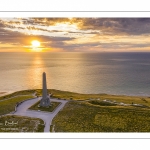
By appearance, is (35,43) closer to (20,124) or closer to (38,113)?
(38,113)

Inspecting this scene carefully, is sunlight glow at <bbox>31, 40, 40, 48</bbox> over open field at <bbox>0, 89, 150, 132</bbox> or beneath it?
over

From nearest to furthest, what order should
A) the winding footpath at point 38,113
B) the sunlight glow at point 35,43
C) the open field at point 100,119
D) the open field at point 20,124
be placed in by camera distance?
the open field at point 20,124, the open field at point 100,119, the winding footpath at point 38,113, the sunlight glow at point 35,43

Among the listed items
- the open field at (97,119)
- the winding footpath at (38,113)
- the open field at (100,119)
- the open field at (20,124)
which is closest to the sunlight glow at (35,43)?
the winding footpath at (38,113)

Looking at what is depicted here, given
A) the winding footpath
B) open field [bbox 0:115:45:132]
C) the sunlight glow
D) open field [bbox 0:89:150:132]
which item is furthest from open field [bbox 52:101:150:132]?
the sunlight glow

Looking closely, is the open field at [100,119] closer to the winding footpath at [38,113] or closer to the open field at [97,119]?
the open field at [97,119]

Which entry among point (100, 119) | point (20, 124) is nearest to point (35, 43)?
point (20, 124)

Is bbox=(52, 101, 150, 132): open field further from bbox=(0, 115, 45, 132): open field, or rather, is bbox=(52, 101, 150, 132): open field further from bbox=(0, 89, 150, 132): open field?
bbox=(0, 115, 45, 132): open field

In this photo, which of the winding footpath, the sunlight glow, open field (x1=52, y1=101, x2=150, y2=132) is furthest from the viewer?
the sunlight glow
